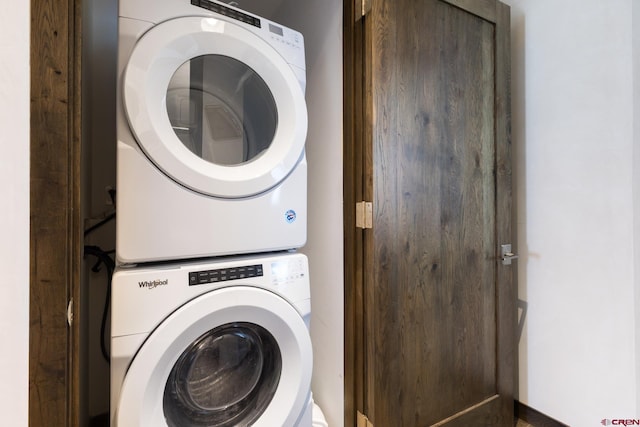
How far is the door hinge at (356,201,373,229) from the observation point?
1147 mm

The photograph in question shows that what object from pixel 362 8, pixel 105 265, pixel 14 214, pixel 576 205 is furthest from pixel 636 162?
pixel 105 265

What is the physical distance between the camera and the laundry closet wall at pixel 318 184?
4.17 feet

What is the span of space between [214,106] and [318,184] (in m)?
0.55

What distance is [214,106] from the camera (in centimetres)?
104

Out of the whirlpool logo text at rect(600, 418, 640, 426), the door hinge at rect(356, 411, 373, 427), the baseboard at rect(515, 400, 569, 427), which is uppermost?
the door hinge at rect(356, 411, 373, 427)

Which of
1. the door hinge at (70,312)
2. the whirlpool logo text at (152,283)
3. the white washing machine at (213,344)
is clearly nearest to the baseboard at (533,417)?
the white washing machine at (213,344)

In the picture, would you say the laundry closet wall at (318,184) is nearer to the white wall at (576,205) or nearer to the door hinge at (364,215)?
the door hinge at (364,215)

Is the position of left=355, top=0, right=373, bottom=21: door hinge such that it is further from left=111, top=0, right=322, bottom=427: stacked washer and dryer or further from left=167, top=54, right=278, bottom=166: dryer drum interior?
left=167, top=54, right=278, bottom=166: dryer drum interior

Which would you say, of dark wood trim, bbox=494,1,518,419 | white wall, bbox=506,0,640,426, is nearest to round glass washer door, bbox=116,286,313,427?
dark wood trim, bbox=494,1,518,419

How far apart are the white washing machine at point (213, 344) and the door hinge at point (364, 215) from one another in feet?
0.91

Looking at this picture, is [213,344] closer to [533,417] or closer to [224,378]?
[224,378]

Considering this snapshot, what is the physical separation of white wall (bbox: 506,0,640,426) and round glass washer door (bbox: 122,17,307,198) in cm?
123

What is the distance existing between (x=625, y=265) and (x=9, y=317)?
1.86m

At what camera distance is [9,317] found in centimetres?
44
